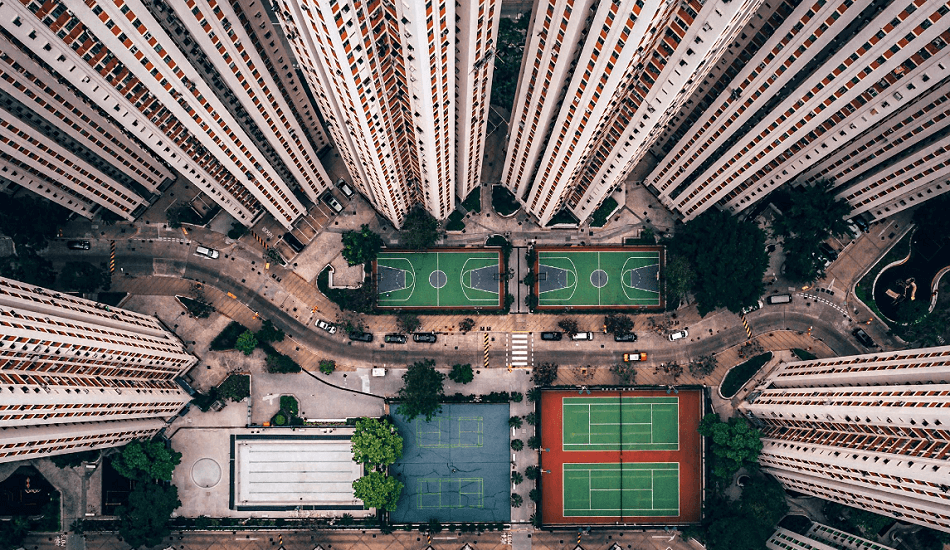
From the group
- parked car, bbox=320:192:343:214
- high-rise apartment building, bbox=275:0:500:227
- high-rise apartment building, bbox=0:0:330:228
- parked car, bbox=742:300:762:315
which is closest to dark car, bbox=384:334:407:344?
parked car, bbox=320:192:343:214

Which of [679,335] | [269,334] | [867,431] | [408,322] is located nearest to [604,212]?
[679,335]

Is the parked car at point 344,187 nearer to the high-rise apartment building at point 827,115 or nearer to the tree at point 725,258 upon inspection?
the high-rise apartment building at point 827,115

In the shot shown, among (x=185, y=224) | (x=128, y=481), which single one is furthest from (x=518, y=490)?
(x=185, y=224)

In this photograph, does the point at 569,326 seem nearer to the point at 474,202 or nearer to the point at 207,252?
the point at 474,202

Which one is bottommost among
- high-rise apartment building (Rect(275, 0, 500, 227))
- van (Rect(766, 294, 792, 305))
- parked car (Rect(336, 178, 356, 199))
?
van (Rect(766, 294, 792, 305))

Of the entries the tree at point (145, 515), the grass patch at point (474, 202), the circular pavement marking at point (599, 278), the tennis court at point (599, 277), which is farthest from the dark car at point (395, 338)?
the tree at point (145, 515)

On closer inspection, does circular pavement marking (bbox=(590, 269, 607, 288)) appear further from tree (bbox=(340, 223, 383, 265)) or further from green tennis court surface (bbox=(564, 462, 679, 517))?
tree (bbox=(340, 223, 383, 265))
